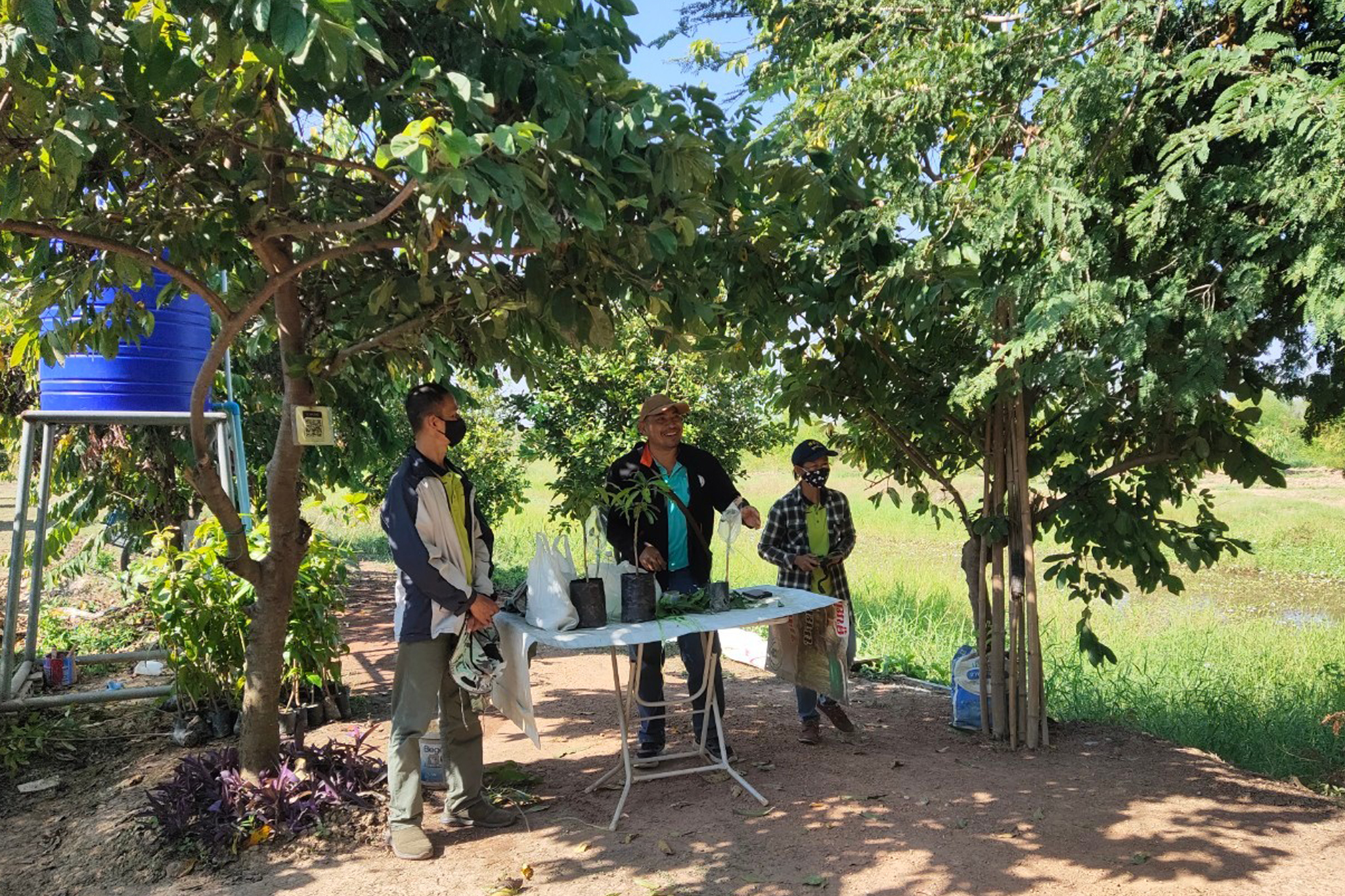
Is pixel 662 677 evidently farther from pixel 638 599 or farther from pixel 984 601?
pixel 984 601

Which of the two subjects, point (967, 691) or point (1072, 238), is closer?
point (1072, 238)

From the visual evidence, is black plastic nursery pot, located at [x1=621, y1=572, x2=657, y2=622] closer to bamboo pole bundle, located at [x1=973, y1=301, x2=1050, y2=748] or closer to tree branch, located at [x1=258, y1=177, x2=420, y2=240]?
tree branch, located at [x1=258, y1=177, x2=420, y2=240]

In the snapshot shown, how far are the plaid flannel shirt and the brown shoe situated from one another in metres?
0.57

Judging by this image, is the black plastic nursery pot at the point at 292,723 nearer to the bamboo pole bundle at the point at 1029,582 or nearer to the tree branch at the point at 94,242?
the tree branch at the point at 94,242

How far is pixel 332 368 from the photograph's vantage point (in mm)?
4332

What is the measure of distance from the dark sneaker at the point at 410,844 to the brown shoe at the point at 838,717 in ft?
7.60

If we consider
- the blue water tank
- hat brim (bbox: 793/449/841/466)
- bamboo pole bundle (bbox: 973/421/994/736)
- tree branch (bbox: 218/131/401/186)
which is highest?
tree branch (bbox: 218/131/401/186)

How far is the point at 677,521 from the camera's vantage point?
Result: 496 cm

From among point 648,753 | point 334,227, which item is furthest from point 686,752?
point 334,227

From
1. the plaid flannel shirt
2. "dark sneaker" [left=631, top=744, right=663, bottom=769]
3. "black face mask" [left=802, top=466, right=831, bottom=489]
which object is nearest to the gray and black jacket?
"dark sneaker" [left=631, top=744, right=663, bottom=769]

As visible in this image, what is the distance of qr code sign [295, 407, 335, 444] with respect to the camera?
4.28m

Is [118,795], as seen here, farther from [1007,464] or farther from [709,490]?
[1007,464]

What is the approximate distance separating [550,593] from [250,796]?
149cm

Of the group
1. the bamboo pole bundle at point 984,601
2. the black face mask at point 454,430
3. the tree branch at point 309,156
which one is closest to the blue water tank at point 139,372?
the tree branch at point 309,156
